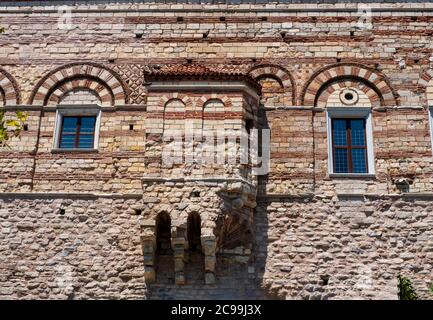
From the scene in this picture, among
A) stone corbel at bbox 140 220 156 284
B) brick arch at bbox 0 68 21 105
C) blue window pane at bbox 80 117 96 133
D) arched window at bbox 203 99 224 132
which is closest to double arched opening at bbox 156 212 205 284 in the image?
stone corbel at bbox 140 220 156 284

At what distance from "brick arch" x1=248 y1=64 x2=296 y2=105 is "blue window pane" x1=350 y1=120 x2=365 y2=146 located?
141 cm

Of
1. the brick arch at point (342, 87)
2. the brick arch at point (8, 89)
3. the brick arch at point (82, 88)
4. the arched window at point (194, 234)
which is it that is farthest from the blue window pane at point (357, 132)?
the brick arch at point (8, 89)

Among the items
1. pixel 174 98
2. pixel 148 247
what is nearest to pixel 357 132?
pixel 174 98

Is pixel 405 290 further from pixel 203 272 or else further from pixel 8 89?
pixel 8 89

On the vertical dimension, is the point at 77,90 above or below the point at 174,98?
above

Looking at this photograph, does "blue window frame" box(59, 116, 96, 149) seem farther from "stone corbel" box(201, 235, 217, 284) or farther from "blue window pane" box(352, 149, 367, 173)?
"blue window pane" box(352, 149, 367, 173)

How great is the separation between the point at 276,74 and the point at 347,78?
145 centimetres

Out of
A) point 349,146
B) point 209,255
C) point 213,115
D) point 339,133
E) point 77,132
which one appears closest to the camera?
point 209,255

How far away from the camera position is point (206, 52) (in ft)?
51.9

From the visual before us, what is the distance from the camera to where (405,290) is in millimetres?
13281

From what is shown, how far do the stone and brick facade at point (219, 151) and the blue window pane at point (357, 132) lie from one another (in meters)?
0.22

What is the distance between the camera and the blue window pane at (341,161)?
14722mm

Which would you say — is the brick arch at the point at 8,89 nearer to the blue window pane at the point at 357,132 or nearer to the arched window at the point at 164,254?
the arched window at the point at 164,254
